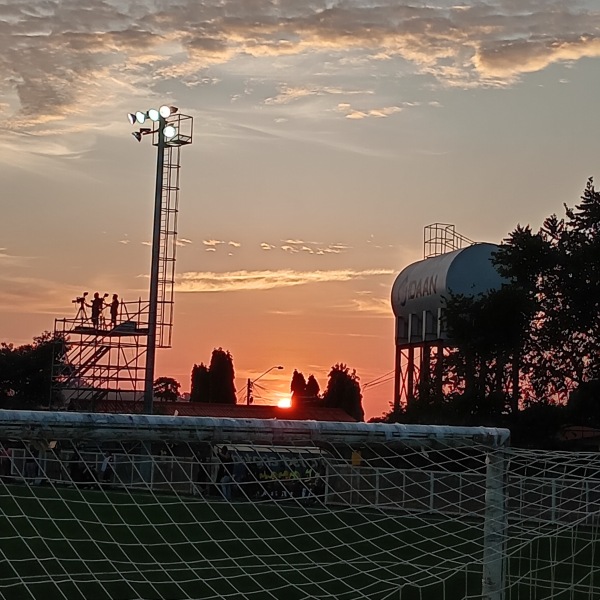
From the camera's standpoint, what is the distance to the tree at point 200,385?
88812mm

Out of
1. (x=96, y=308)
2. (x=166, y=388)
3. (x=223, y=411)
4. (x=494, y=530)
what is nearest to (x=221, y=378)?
(x=166, y=388)

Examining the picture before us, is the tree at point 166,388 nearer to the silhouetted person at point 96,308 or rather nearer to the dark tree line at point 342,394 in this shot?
the dark tree line at point 342,394

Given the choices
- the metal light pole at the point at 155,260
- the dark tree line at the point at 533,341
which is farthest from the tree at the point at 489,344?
the metal light pole at the point at 155,260

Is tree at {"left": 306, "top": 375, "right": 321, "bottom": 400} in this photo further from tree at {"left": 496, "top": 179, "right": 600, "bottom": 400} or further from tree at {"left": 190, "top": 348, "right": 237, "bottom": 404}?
tree at {"left": 496, "top": 179, "right": 600, "bottom": 400}

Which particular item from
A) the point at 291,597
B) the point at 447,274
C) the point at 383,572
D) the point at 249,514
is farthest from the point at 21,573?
the point at 447,274

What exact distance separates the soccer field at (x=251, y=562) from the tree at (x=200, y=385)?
2643 inches

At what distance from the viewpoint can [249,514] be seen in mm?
22062

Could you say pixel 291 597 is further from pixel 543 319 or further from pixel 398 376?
pixel 398 376

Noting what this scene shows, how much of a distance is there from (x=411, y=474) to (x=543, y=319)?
1335cm

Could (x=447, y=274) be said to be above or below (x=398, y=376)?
above

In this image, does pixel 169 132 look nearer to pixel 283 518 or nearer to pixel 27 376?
pixel 283 518

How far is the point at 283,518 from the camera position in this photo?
40.2 ft

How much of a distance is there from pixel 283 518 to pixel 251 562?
11.2 feet

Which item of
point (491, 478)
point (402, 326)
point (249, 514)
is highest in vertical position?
point (402, 326)
